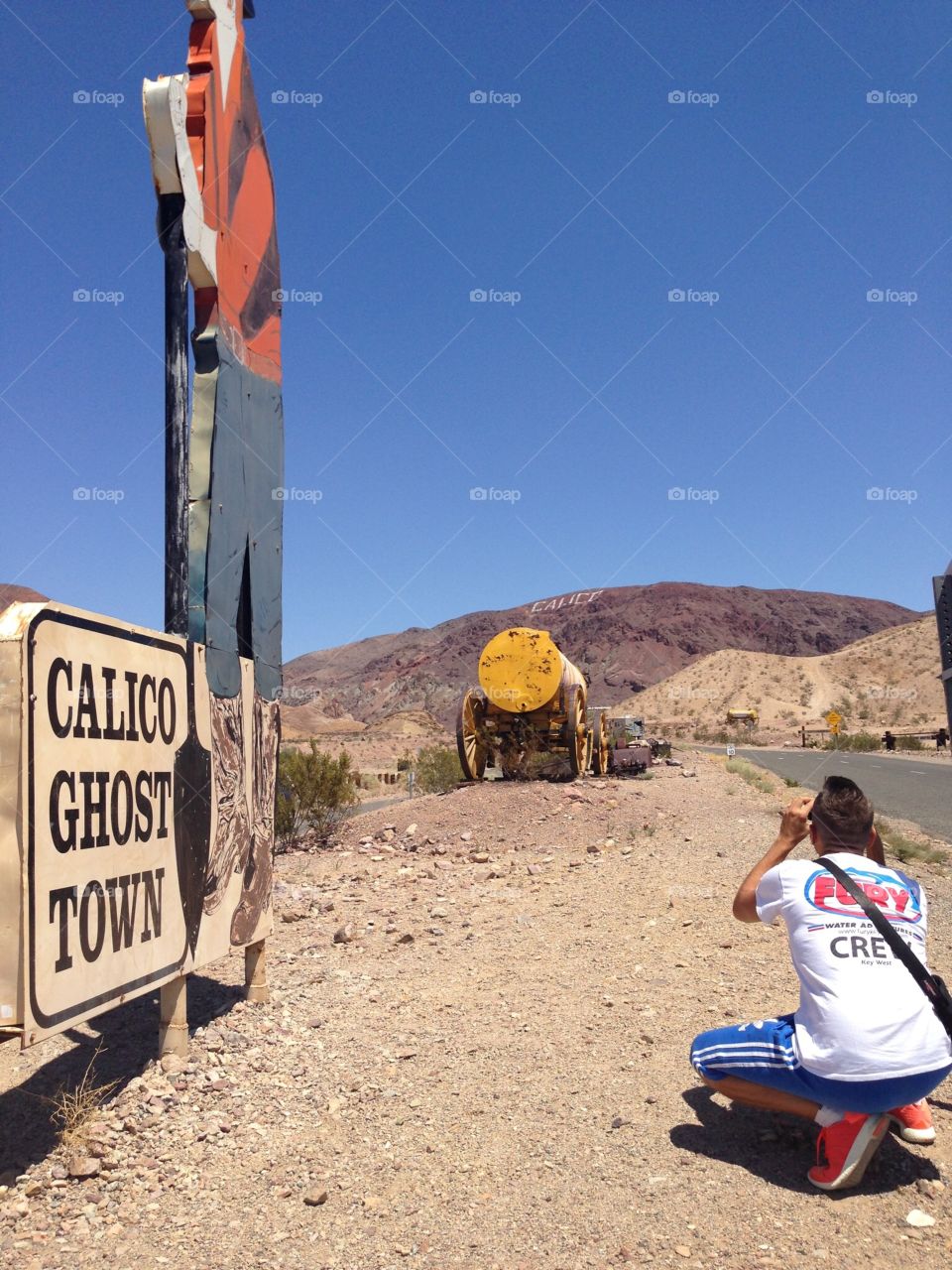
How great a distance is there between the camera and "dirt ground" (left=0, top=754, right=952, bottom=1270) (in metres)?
2.99

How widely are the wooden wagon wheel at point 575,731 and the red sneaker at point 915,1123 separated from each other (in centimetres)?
1216

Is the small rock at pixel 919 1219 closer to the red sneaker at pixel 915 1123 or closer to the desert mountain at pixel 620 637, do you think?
the red sneaker at pixel 915 1123

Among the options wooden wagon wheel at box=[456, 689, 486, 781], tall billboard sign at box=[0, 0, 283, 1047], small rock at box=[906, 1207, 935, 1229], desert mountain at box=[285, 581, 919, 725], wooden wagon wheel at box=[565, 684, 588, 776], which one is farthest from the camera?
desert mountain at box=[285, 581, 919, 725]

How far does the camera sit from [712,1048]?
354cm

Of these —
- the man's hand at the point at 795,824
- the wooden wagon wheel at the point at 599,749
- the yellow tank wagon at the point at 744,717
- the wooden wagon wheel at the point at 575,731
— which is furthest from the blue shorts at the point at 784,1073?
the yellow tank wagon at the point at 744,717

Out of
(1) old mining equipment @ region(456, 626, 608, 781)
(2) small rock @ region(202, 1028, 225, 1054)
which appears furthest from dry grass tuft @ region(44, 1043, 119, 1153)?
(1) old mining equipment @ region(456, 626, 608, 781)

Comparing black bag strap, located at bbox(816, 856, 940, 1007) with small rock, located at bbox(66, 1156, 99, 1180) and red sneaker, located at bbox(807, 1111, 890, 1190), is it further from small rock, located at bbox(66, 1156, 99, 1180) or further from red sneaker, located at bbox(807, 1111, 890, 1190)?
small rock, located at bbox(66, 1156, 99, 1180)

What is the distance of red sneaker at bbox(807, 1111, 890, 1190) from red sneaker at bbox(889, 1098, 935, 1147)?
0.24 m

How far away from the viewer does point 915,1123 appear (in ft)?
11.1

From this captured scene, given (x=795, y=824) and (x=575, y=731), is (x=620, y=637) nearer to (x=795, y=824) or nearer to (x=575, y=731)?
(x=575, y=731)

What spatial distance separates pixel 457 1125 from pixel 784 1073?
1.28m

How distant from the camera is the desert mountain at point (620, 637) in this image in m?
124

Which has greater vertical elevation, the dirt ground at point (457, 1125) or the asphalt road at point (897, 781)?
the dirt ground at point (457, 1125)

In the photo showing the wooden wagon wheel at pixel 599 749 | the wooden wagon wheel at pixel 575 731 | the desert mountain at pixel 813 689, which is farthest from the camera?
the desert mountain at pixel 813 689
